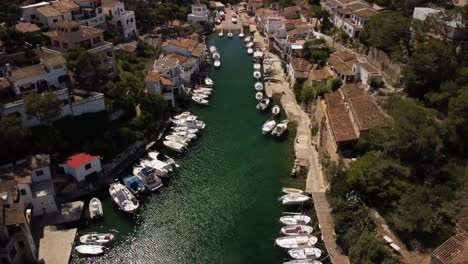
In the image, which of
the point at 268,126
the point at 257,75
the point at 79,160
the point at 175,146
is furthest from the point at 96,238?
the point at 257,75

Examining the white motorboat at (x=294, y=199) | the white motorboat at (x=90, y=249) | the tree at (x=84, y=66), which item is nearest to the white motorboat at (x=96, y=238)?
the white motorboat at (x=90, y=249)

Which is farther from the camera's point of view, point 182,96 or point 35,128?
point 182,96

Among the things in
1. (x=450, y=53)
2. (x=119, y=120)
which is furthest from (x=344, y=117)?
(x=119, y=120)

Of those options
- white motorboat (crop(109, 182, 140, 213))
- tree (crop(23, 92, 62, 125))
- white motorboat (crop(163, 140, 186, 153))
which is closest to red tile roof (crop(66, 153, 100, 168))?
white motorboat (crop(109, 182, 140, 213))

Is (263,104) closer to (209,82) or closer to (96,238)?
(209,82)

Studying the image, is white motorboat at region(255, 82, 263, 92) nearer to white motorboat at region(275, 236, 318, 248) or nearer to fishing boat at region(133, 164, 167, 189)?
fishing boat at region(133, 164, 167, 189)

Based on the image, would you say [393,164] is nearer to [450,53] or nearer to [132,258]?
[450,53]
